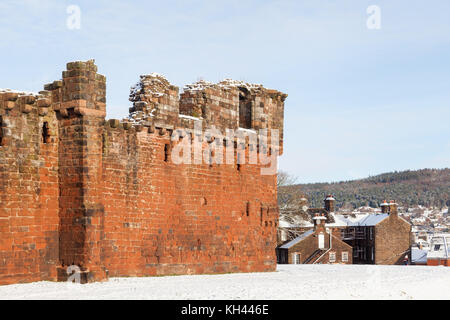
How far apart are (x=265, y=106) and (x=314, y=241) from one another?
145 ft

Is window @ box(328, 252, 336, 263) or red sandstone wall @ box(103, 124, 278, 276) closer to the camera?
red sandstone wall @ box(103, 124, 278, 276)

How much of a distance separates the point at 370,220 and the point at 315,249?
15.9 meters

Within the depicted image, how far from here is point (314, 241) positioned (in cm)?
6931

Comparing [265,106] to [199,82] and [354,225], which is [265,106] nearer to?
[199,82]

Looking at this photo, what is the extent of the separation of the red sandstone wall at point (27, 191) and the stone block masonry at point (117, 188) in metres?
0.03

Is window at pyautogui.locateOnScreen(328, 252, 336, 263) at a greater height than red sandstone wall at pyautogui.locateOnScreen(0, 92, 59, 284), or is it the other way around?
Result: red sandstone wall at pyautogui.locateOnScreen(0, 92, 59, 284)

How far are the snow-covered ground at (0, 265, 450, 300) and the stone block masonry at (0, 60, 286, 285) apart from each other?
2.89 ft

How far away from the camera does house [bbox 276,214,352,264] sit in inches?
2596

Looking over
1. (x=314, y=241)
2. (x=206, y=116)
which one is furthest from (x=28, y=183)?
(x=314, y=241)

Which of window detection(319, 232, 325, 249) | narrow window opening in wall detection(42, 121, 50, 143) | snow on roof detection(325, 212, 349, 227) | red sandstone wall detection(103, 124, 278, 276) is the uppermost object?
narrow window opening in wall detection(42, 121, 50, 143)

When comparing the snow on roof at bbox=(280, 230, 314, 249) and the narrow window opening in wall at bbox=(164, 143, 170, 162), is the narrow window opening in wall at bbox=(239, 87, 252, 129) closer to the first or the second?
the narrow window opening in wall at bbox=(164, 143, 170, 162)

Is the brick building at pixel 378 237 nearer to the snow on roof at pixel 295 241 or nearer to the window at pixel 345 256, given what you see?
the window at pixel 345 256

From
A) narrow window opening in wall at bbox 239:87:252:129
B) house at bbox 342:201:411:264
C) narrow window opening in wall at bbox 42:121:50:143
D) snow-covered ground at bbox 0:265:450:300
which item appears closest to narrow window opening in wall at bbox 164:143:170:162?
snow-covered ground at bbox 0:265:450:300

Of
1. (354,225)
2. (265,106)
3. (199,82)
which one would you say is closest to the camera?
(199,82)
